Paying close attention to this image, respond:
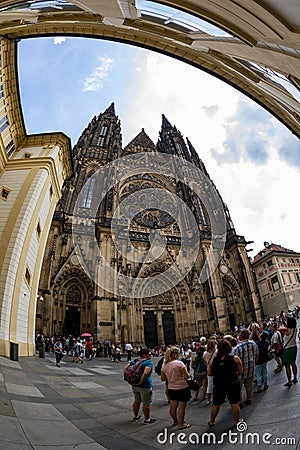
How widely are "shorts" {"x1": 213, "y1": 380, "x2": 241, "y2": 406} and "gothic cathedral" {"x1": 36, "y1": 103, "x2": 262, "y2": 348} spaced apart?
1492cm

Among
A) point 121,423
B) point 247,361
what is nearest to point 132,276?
point 247,361

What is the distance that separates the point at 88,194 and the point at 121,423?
905 inches

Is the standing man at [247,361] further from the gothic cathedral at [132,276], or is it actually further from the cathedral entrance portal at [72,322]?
the cathedral entrance portal at [72,322]

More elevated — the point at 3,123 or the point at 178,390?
the point at 3,123

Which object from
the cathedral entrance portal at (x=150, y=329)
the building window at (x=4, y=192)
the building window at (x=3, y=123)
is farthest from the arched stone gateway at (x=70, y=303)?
the building window at (x=3, y=123)

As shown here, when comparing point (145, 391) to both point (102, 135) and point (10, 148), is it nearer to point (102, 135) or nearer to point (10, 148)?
point (10, 148)

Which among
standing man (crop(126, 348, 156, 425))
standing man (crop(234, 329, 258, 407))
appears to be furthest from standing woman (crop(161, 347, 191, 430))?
standing man (crop(234, 329, 258, 407))

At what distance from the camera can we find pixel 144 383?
11.0 feet

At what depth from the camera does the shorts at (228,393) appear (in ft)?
9.56

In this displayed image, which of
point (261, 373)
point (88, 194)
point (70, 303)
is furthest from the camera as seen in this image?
point (88, 194)

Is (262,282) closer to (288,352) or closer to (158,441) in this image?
(288,352)

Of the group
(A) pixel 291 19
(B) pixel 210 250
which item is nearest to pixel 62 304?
(B) pixel 210 250

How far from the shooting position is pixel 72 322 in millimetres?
18109

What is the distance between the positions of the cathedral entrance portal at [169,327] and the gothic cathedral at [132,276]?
7 centimetres
